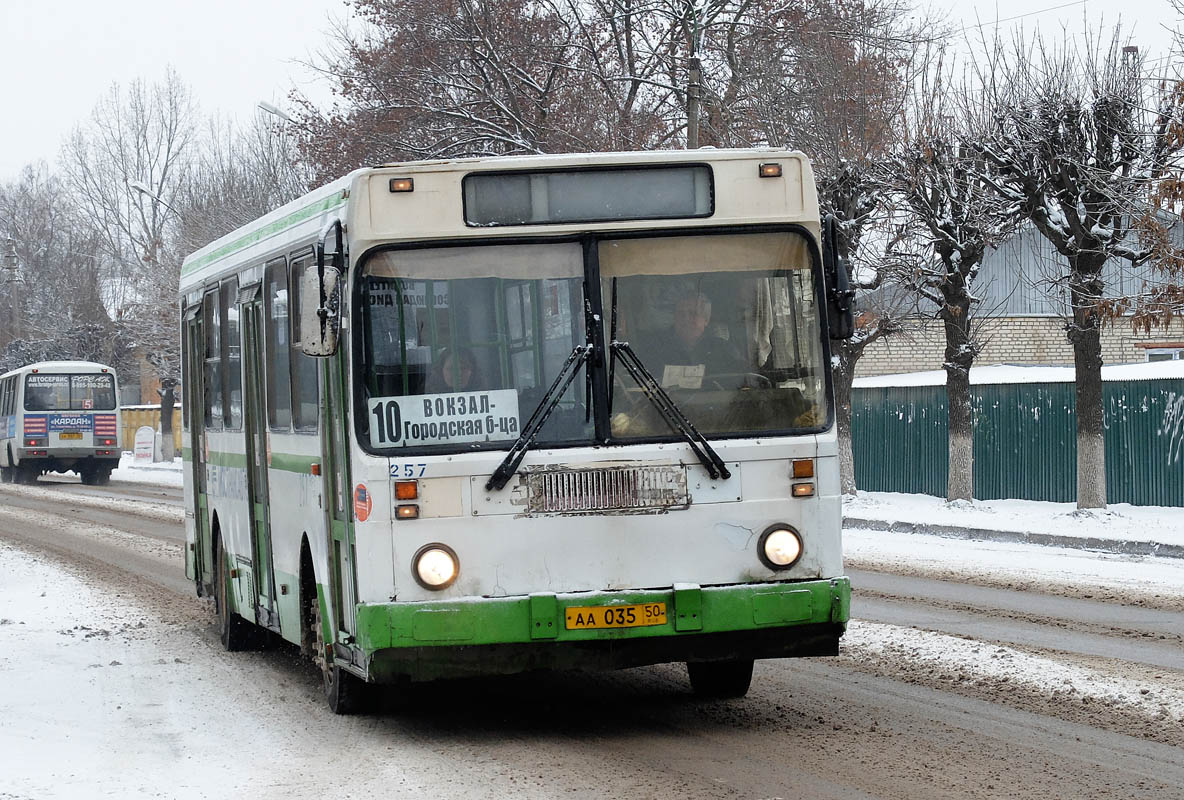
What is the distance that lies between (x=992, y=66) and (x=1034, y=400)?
5.39 metres

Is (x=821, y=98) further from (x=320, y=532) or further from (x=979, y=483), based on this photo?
(x=320, y=532)

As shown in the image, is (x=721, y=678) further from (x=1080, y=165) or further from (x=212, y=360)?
(x=1080, y=165)

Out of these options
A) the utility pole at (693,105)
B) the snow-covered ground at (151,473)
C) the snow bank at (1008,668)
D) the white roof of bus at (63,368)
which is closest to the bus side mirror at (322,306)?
the snow bank at (1008,668)

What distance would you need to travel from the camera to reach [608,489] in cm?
775

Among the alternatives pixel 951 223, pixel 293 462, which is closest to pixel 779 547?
pixel 293 462

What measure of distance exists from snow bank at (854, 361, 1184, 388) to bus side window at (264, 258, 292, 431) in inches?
650

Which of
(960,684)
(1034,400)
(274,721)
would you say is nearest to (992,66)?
(1034,400)

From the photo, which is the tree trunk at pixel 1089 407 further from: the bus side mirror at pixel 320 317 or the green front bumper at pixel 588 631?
the bus side mirror at pixel 320 317

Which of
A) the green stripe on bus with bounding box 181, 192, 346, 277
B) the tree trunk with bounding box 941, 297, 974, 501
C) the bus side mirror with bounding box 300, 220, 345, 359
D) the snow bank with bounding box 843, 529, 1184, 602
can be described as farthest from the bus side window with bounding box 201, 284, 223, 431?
the tree trunk with bounding box 941, 297, 974, 501

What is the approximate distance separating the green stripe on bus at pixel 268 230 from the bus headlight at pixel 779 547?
2.45 metres

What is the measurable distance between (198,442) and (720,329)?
19.6 ft

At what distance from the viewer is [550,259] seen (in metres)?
7.84

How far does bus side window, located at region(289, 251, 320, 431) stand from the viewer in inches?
344

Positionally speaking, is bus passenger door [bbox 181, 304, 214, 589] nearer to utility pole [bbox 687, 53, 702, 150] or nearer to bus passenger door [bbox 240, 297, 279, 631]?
bus passenger door [bbox 240, 297, 279, 631]
